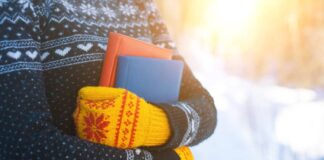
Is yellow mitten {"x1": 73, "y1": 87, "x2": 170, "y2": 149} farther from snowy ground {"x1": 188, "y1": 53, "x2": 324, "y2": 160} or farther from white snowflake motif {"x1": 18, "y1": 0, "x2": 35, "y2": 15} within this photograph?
snowy ground {"x1": 188, "y1": 53, "x2": 324, "y2": 160}

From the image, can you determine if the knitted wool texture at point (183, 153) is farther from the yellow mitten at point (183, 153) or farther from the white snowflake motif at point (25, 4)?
the white snowflake motif at point (25, 4)

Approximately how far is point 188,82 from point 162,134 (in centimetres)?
22

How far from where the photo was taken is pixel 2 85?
642mm

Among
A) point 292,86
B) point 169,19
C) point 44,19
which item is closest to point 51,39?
point 44,19

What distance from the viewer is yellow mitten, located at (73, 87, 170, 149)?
0.66 m

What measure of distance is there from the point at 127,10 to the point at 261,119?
0.84 meters

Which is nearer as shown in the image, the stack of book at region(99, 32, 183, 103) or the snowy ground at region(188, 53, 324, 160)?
the stack of book at region(99, 32, 183, 103)

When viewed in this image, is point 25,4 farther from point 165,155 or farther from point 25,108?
point 165,155

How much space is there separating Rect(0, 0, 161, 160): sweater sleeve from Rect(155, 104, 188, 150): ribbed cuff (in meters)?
0.06

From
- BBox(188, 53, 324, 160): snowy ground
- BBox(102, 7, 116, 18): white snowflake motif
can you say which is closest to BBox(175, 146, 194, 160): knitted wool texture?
BBox(102, 7, 116, 18): white snowflake motif

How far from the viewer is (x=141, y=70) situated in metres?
0.77

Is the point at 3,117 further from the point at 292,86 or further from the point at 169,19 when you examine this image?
the point at 292,86

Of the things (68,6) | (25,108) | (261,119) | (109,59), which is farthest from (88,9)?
(261,119)

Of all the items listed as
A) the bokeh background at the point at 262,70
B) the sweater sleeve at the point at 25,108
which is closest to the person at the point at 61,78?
A: the sweater sleeve at the point at 25,108
